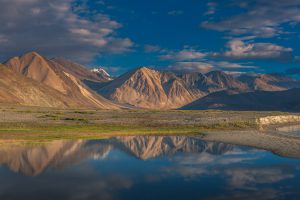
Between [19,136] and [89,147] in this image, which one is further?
[19,136]

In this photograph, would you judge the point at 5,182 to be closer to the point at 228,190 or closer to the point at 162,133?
the point at 228,190

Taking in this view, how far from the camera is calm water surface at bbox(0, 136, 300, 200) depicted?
95.3 ft

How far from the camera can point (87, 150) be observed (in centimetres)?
5159

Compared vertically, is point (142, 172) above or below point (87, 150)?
below

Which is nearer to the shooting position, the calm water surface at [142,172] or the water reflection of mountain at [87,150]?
the calm water surface at [142,172]

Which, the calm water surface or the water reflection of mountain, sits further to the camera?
the water reflection of mountain

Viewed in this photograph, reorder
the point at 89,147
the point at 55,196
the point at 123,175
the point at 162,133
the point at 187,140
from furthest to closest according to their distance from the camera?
the point at 162,133 < the point at 187,140 < the point at 89,147 < the point at 123,175 < the point at 55,196

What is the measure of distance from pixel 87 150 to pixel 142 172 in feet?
53.0

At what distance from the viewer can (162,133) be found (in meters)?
77.4

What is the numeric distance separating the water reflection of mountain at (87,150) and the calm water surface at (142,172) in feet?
0.30

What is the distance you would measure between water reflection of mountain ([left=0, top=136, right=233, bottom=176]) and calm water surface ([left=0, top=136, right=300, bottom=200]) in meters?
0.09

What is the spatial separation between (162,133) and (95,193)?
4889cm

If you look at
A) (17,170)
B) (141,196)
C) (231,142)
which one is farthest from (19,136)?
(141,196)

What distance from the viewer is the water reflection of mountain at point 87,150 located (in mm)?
40969
